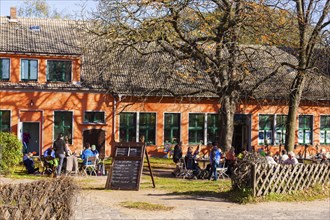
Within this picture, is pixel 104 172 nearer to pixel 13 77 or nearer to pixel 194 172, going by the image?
pixel 194 172

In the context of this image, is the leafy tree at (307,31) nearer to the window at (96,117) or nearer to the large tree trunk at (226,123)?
the large tree trunk at (226,123)

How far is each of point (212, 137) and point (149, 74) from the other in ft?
19.2

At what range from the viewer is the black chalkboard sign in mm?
20188

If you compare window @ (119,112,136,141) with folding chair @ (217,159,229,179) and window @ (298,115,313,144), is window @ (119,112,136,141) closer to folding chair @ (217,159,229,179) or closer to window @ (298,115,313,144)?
window @ (298,115,313,144)

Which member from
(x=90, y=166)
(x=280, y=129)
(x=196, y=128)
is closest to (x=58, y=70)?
(x=196, y=128)

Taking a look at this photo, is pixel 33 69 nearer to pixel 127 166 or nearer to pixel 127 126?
pixel 127 126

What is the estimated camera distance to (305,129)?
1644 inches

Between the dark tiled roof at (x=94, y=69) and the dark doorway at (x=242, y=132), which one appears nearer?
the dark tiled roof at (x=94, y=69)

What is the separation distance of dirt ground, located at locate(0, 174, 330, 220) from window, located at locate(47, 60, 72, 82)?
18325mm

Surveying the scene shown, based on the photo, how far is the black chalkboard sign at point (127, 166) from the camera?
20.2m

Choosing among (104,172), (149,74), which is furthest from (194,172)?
(149,74)

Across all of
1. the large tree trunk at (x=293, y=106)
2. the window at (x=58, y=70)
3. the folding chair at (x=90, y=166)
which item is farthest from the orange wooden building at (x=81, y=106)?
the folding chair at (x=90, y=166)

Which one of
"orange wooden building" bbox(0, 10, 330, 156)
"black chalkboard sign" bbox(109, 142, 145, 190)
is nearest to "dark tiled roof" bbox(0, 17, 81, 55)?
"orange wooden building" bbox(0, 10, 330, 156)

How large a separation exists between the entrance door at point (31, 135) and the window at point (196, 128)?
30.3 feet
